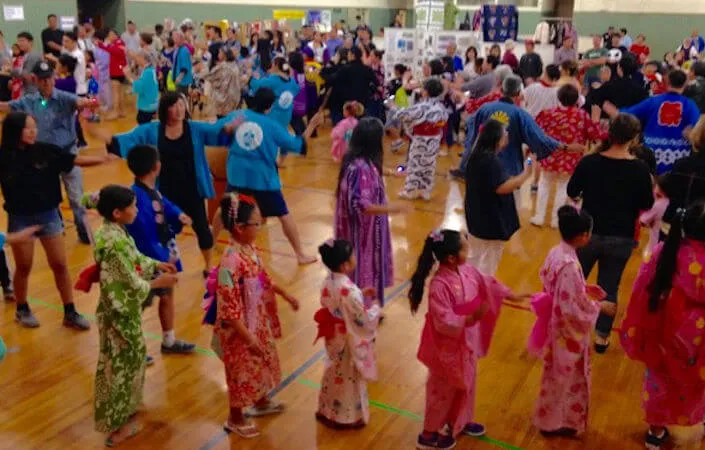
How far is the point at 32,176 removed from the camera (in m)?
3.78

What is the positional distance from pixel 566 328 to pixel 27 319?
3234 millimetres

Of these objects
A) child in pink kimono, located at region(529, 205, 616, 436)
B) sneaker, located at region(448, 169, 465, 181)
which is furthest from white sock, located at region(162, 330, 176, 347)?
sneaker, located at region(448, 169, 465, 181)

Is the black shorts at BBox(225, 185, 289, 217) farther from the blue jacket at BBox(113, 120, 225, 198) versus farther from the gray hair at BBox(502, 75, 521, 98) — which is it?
the gray hair at BBox(502, 75, 521, 98)

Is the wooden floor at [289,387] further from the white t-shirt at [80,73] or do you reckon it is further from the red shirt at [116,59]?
the red shirt at [116,59]

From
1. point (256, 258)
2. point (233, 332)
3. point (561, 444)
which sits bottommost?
point (561, 444)

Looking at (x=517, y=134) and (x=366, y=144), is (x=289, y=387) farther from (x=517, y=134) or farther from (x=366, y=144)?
(x=517, y=134)

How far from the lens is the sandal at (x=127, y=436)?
312 centimetres

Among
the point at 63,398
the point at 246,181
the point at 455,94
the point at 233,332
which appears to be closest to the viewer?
the point at 233,332

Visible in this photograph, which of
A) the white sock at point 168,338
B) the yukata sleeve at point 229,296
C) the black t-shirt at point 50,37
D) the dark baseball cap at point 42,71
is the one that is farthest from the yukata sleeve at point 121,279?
the black t-shirt at point 50,37

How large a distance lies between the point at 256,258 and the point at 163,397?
103cm

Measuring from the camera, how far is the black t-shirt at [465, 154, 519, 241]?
3842 mm

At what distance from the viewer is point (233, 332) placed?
3004mm

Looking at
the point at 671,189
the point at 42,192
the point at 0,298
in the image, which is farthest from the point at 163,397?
the point at 671,189

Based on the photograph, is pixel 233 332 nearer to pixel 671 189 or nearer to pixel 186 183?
pixel 186 183
